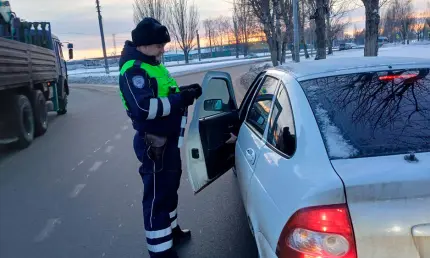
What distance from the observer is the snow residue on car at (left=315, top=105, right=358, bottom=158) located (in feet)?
6.66

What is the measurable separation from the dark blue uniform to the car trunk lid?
1673mm

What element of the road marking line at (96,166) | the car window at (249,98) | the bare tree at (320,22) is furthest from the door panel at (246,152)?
the bare tree at (320,22)

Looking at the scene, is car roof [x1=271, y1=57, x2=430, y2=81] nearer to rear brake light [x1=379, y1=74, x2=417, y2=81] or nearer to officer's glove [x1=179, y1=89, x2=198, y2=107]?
rear brake light [x1=379, y1=74, x2=417, y2=81]

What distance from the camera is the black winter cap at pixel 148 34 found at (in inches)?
125

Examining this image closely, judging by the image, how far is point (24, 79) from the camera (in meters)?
8.70

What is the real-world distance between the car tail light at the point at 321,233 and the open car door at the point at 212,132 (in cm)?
172

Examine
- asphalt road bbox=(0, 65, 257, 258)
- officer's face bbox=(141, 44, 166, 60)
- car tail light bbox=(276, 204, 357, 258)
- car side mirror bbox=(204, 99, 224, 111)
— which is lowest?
asphalt road bbox=(0, 65, 257, 258)

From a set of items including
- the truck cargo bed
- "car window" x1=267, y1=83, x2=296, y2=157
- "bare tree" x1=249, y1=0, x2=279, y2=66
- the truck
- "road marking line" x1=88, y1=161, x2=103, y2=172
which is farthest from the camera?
"bare tree" x1=249, y1=0, x2=279, y2=66

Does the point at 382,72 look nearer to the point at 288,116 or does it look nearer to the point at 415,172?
the point at 288,116

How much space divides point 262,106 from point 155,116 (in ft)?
2.77

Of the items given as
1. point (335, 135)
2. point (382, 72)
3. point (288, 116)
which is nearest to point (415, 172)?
point (335, 135)

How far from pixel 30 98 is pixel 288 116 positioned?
8.22 meters

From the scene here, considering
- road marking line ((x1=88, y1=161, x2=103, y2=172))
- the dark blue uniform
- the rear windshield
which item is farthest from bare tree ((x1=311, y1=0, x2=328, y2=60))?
the rear windshield

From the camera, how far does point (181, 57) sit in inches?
3561
